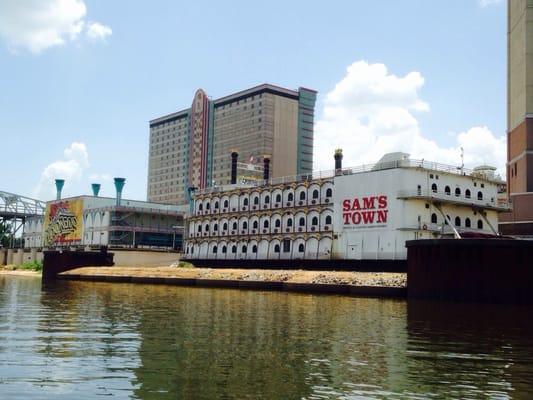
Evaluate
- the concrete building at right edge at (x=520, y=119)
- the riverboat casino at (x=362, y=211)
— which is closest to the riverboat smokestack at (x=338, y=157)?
the riverboat casino at (x=362, y=211)

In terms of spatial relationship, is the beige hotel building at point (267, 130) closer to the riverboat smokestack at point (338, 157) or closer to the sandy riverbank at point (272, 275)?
the riverboat smokestack at point (338, 157)

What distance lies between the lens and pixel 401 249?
63.2 metres

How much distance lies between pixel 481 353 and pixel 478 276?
80.2ft

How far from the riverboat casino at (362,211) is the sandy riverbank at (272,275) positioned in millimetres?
7257

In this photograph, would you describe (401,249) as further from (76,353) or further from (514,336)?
(76,353)

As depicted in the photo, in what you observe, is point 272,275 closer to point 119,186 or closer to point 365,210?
point 365,210

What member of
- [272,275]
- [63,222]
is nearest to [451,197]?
[272,275]

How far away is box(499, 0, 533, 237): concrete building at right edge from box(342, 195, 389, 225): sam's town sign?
2333 centimetres

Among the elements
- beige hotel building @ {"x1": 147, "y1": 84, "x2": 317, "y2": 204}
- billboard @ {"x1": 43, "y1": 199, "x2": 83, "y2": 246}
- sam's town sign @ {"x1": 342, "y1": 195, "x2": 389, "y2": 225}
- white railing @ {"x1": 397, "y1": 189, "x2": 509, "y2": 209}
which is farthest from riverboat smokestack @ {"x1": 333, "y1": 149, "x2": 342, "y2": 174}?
beige hotel building @ {"x1": 147, "y1": 84, "x2": 317, "y2": 204}

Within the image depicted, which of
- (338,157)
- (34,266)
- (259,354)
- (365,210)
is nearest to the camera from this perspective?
(259,354)

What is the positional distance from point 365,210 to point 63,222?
254 ft

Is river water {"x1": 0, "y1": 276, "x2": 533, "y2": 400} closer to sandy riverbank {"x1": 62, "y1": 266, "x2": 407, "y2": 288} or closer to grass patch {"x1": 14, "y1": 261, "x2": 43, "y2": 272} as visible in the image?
sandy riverbank {"x1": 62, "y1": 266, "x2": 407, "y2": 288}

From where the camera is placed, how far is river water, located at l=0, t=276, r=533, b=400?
14.7m

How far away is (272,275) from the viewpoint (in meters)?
64.1
